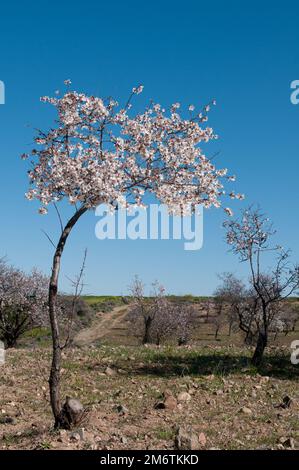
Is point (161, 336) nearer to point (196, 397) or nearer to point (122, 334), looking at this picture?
point (122, 334)

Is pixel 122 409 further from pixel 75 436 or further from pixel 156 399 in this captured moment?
pixel 75 436

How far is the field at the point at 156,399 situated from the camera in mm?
10484

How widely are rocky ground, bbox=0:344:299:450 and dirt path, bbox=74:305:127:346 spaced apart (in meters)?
36.6

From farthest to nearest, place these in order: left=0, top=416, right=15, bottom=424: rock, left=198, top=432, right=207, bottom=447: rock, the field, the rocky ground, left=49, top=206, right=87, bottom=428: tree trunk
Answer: left=0, top=416, right=15, bottom=424: rock → left=49, top=206, right=87, bottom=428: tree trunk → the field → the rocky ground → left=198, top=432, right=207, bottom=447: rock

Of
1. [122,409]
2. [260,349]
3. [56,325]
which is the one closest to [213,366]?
[260,349]

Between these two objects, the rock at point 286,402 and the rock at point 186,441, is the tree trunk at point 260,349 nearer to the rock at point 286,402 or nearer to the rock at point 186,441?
the rock at point 286,402

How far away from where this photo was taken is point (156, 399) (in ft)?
46.4

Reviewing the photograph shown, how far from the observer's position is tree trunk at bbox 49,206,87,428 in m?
10.7

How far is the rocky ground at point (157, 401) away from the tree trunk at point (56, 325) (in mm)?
517

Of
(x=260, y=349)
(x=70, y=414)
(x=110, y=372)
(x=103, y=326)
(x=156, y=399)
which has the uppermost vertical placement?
(x=260, y=349)

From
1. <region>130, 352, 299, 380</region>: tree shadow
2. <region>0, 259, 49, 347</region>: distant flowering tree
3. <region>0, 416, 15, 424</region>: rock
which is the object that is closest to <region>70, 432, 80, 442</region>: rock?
<region>0, 416, 15, 424</region>: rock

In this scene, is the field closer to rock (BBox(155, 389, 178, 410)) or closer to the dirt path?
rock (BBox(155, 389, 178, 410))

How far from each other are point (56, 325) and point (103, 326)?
6391 cm
